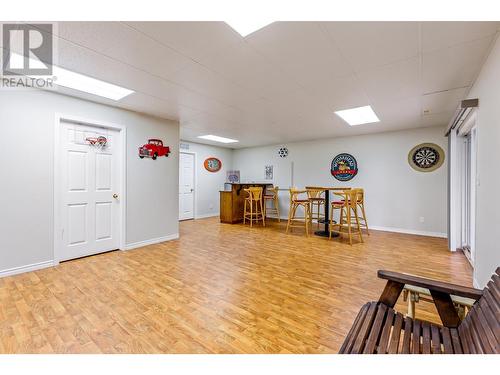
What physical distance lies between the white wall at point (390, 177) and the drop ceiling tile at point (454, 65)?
2.59 meters

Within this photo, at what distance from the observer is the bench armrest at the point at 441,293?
1.22 m

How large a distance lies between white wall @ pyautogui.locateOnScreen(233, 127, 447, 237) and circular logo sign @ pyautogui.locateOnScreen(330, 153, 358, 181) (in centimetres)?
11

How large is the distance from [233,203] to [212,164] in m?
2.03

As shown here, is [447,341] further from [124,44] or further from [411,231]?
[411,231]

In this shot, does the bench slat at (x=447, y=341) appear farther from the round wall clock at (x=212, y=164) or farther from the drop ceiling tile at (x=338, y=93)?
the round wall clock at (x=212, y=164)

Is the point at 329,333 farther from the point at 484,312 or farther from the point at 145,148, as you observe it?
the point at 145,148

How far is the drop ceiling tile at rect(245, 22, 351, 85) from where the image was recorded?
1812 millimetres

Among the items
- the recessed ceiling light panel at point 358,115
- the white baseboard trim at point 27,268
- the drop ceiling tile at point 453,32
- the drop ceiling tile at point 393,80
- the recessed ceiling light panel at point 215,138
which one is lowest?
the white baseboard trim at point 27,268

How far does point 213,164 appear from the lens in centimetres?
776

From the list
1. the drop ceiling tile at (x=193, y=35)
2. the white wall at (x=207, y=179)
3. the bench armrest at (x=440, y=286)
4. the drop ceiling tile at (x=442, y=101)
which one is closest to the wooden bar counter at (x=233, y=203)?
the white wall at (x=207, y=179)

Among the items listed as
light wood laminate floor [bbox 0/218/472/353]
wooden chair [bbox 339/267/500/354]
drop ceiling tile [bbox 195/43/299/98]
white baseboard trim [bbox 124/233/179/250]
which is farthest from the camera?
white baseboard trim [bbox 124/233/179/250]

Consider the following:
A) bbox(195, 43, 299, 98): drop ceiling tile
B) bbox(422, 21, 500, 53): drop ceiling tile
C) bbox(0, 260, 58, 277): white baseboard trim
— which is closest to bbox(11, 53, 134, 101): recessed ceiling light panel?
bbox(195, 43, 299, 98): drop ceiling tile

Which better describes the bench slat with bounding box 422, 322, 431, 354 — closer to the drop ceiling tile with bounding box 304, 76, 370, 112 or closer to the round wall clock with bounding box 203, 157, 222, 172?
the drop ceiling tile with bounding box 304, 76, 370, 112

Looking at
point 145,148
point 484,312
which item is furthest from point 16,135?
point 484,312
